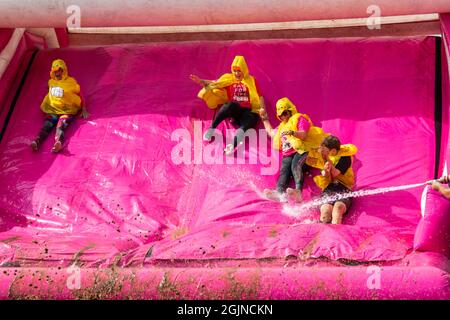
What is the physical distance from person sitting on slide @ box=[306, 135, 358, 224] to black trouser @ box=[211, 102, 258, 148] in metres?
0.68

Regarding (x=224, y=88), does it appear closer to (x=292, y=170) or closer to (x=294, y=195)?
(x=292, y=170)

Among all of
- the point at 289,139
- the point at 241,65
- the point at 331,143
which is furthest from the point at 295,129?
the point at 241,65

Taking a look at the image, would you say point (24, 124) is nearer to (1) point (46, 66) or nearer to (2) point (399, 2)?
(1) point (46, 66)

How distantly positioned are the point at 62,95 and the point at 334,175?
6.49 ft

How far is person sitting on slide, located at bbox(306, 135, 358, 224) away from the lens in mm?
4520

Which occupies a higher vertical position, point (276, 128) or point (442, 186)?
point (276, 128)

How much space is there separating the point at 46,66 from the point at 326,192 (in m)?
2.46

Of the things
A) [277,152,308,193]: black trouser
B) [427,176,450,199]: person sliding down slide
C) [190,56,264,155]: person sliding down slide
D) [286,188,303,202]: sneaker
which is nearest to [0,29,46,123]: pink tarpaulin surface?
[190,56,264,155]: person sliding down slide

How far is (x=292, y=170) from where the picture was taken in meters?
4.80

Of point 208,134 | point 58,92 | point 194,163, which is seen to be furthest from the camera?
point 58,92

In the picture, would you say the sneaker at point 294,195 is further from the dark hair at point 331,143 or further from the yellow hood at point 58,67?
the yellow hood at point 58,67

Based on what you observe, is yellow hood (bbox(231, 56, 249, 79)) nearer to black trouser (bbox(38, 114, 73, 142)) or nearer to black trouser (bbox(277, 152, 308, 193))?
black trouser (bbox(277, 152, 308, 193))

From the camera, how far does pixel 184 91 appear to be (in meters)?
5.69

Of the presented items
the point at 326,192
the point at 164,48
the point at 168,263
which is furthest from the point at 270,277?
the point at 164,48
